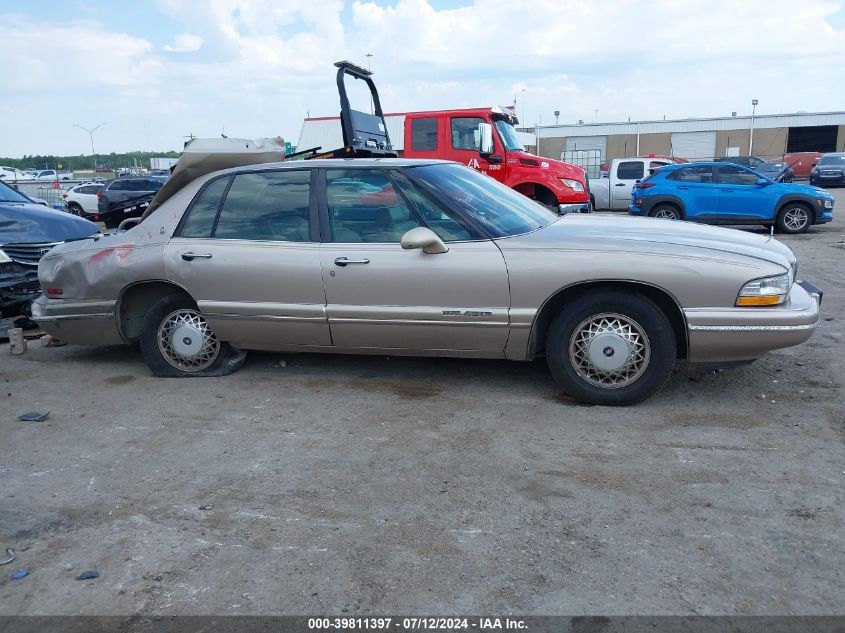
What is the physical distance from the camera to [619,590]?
103 inches

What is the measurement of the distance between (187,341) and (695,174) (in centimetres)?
1215

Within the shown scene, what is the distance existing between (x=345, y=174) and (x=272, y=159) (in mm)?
1133

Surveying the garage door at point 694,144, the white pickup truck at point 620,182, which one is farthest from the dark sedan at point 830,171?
the garage door at point 694,144

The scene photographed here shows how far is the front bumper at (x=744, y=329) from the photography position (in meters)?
4.15

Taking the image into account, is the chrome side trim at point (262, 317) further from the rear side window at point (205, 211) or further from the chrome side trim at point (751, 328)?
the chrome side trim at point (751, 328)

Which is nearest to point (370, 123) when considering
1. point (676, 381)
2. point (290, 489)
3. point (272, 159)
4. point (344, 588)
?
point (272, 159)

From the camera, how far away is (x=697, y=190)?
1422 centimetres

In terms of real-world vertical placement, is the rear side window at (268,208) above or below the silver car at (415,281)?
above

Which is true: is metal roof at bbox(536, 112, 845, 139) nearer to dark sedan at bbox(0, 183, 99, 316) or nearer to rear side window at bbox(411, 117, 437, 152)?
rear side window at bbox(411, 117, 437, 152)

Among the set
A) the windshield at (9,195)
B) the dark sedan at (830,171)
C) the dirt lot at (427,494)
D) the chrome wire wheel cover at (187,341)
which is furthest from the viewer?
the dark sedan at (830,171)

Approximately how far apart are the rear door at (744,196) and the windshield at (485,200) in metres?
10.1

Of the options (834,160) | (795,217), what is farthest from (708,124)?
(795,217)

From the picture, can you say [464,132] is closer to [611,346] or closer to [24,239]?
[24,239]

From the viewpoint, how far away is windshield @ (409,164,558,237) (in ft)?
15.4
